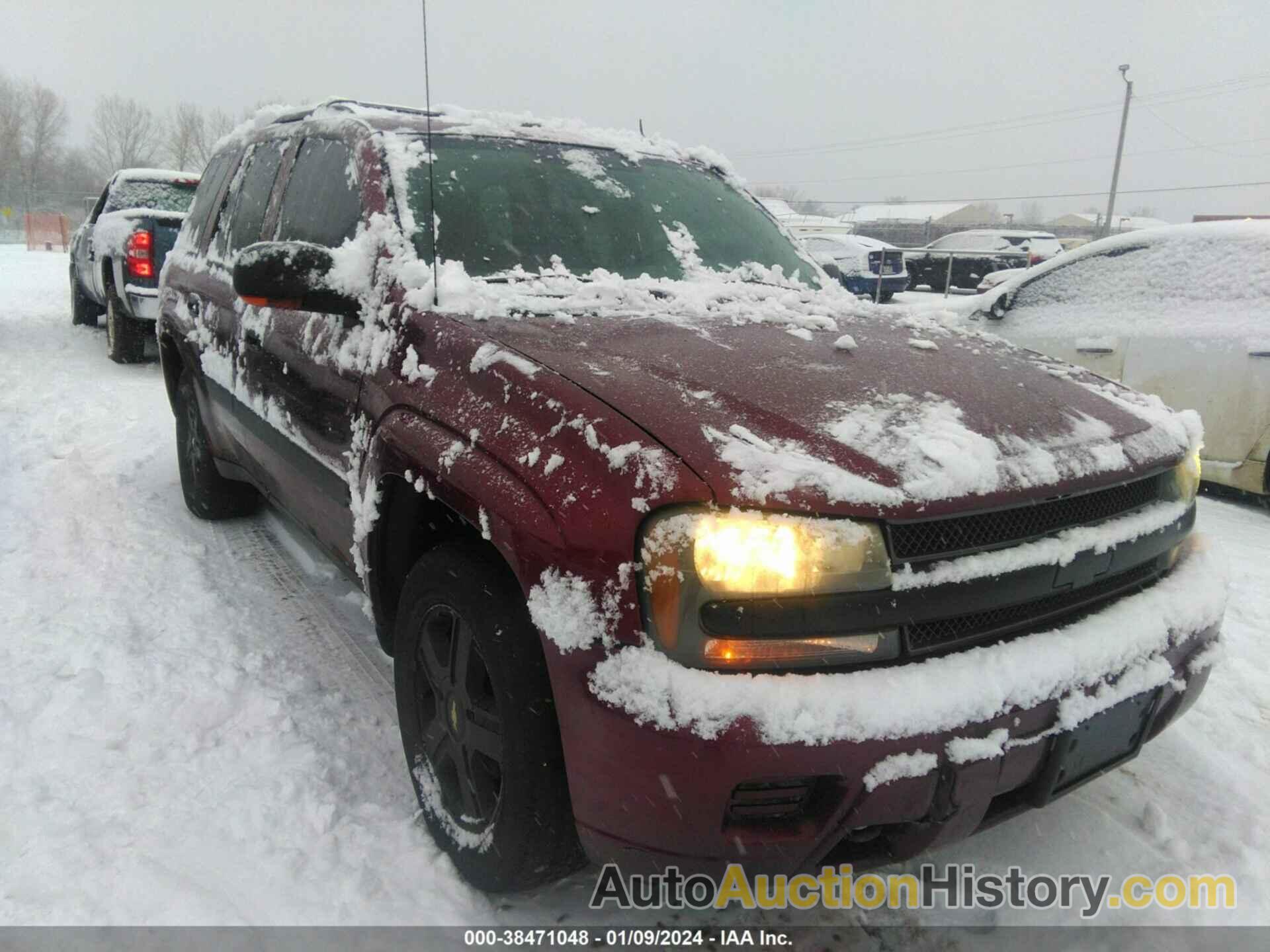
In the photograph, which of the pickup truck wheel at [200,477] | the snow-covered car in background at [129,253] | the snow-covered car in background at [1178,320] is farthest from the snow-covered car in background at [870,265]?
the pickup truck wheel at [200,477]

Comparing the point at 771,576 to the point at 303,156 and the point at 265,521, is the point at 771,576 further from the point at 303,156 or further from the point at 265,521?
the point at 265,521

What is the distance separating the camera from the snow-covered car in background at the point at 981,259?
1967cm

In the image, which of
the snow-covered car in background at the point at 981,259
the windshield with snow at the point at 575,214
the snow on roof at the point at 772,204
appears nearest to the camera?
the windshield with snow at the point at 575,214

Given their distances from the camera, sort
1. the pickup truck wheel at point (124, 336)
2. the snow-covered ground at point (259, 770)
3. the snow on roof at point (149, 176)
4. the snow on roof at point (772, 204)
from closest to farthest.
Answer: the snow-covered ground at point (259, 770) < the snow on roof at point (772, 204) < the pickup truck wheel at point (124, 336) < the snow on roof at point (149, 176)

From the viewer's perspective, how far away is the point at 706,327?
241cm

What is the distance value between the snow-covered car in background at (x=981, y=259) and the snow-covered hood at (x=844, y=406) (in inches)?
658

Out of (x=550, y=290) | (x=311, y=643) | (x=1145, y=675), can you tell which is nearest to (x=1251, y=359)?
(x=1145, y=675)

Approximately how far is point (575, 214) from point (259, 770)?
1.90m

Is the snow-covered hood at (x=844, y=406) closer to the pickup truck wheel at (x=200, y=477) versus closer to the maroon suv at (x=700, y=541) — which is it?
the maroon suv at (x=700, y=541)

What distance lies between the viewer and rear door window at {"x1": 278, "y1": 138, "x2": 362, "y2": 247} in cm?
275

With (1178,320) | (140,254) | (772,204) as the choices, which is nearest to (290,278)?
(1178,320)

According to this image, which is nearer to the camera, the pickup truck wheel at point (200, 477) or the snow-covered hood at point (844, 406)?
the snow-covered hood at point (844, 406)

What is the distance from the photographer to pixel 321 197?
3.00m

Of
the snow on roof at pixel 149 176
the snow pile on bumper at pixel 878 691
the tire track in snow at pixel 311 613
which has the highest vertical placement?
the snow on roof at pixel 149 176
